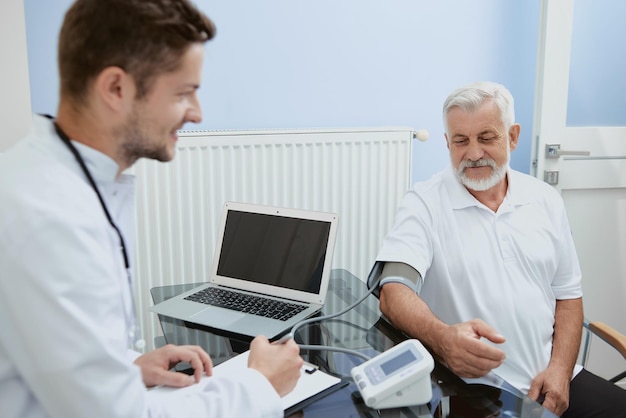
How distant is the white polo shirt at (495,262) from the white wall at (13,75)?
122 cm

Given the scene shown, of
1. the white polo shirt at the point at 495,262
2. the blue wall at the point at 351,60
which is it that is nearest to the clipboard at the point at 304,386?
the white polo shirt at the point at 495,262

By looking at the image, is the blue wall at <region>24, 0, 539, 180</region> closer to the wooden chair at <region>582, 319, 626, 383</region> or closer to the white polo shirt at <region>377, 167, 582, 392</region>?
the white polo shirt at <region>377, 167, 582, 392</region>

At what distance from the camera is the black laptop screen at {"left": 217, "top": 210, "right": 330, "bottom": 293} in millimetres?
1452

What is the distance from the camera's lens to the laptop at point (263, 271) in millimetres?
1373

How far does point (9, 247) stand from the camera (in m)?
0.69

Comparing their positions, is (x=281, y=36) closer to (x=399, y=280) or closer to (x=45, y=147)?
(x=399, y=280)

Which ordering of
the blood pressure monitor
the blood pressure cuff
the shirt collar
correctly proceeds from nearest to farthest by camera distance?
the shirt collar
the blood pressure monitor
the blood pressure cuff

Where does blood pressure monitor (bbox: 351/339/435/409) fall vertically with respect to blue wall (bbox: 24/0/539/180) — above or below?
below

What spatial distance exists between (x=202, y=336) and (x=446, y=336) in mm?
520

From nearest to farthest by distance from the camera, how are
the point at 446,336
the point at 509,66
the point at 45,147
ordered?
the point at 45,147, the point at 446,336, the point at 509,66

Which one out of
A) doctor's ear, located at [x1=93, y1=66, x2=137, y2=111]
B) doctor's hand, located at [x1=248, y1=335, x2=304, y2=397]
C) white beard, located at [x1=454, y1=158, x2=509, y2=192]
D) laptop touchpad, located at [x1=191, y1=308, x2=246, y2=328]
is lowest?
laptop touchpad, located at [x1=191, y1=308, x2=246, y2=328]

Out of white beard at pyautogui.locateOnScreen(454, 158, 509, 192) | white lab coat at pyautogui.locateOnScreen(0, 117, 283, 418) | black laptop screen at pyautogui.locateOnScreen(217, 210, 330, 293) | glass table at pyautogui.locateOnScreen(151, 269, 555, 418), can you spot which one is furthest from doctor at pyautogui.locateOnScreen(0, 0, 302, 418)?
white beard at pyautogui.locateOnScreen(454, 158, 509, 192)

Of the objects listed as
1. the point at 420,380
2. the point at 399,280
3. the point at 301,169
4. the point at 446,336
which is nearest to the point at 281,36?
the point at 301,169

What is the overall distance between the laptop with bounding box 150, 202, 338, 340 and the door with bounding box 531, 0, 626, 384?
1382 millimetres
